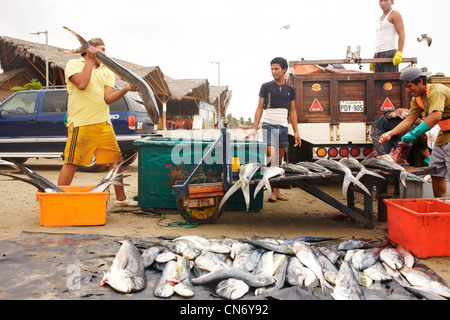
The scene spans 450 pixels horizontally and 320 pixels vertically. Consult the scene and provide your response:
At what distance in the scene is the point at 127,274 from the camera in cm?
242

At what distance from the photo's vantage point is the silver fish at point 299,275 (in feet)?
8.04

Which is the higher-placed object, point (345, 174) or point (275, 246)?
point (345, 174)

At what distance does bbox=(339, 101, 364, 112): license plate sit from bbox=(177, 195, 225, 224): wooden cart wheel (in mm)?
3072

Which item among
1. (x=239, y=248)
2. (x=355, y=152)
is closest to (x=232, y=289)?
(x=239, y=248)

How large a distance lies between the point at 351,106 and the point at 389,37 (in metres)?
1.46

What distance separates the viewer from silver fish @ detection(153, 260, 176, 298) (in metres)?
2.27

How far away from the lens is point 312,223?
4.39 m

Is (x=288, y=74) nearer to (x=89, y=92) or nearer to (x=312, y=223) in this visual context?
(x=312, y=223)

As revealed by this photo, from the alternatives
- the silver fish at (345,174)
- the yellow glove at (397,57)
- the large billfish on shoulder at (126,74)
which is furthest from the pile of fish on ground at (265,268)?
the yellow glove at (397,57)

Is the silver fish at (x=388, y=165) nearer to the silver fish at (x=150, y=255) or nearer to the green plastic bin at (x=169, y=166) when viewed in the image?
the green plastic bin at (x=169, y=166)

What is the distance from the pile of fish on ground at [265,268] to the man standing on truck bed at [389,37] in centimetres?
398

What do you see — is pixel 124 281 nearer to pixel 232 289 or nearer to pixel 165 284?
pixel 165 284
